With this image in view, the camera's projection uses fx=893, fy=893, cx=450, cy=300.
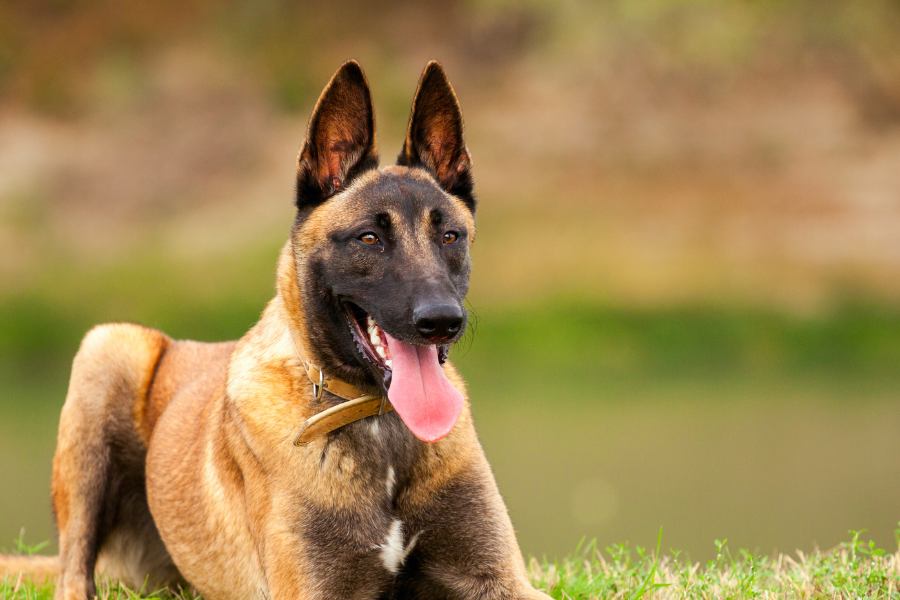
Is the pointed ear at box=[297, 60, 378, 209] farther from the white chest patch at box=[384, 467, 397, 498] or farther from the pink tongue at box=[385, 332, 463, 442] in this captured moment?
the white chest patch at box=[384, 467, 397, 498]

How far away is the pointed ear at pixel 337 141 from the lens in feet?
12.7

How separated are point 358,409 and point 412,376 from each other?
34cm

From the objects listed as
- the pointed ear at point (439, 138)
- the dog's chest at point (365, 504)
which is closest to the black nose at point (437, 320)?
the dog's chest at point (365, 504)

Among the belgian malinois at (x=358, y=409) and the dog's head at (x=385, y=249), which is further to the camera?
the belgian malinois at (x=358, y=409)

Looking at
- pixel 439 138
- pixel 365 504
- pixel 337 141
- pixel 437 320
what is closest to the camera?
pixel 437 320

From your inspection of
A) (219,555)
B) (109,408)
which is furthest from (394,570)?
(109,408)

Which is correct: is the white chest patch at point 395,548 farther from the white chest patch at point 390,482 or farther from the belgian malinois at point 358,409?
the white chest patch at point 390,482

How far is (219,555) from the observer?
421 centimetres

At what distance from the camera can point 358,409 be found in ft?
12.4

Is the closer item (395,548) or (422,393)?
(422,393)

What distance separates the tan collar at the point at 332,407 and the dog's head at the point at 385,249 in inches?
1.9

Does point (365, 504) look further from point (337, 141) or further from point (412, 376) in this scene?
point (337, 141)

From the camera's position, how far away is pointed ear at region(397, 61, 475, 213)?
4.07 metres

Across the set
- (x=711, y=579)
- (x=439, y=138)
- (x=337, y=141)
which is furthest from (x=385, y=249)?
(x=711, y=579)
